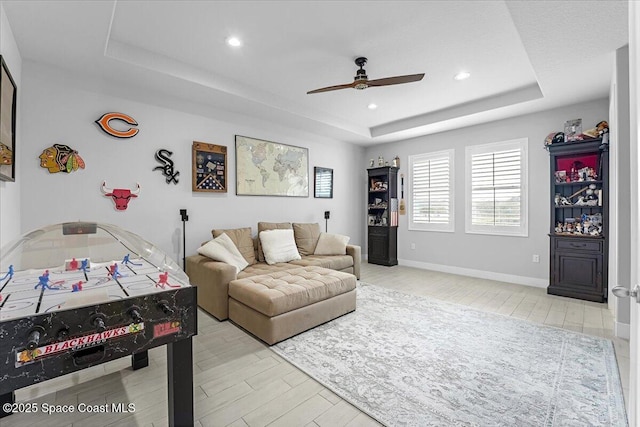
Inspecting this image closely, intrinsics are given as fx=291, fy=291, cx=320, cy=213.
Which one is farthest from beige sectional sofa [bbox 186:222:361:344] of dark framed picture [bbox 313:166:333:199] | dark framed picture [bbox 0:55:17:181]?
dark framed picture [bbox 313:166:333:199]

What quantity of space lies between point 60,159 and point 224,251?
188 cm

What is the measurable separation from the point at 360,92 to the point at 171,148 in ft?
8.58

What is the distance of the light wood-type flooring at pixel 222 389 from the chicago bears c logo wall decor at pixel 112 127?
2.34 m

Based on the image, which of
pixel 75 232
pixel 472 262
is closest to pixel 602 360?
pixel 472 262

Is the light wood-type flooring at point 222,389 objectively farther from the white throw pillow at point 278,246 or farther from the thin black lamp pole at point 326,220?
the thin black lamp pole at point 326,220

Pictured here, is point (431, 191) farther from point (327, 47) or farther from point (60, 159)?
point (60, 159)

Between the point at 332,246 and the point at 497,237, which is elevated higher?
the point at 497,237

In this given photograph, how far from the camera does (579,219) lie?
3.94 metres

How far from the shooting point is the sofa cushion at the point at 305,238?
469 cm

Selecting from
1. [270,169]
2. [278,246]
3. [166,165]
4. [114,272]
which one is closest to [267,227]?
[278,246]

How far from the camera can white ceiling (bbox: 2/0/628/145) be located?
89.7 inches

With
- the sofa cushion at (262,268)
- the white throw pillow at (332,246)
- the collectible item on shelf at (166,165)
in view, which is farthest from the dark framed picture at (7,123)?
the white throw pillow at (332,246)

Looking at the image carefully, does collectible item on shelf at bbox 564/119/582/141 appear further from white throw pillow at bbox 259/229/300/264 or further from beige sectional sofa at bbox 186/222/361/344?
white throw pillow at bbox 259/229/300/264

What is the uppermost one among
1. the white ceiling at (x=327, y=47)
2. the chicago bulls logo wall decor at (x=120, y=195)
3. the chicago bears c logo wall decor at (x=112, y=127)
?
the white ceiling at (x=327, y=47)
